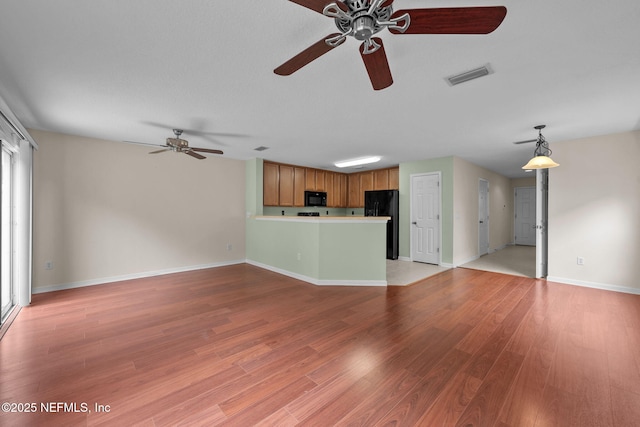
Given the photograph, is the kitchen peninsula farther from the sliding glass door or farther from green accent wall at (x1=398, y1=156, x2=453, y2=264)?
the sliding glass door

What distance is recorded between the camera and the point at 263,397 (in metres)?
1.63

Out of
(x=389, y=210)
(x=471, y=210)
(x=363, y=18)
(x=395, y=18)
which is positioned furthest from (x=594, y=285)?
(x=363, y=18)

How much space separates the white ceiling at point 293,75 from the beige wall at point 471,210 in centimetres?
175

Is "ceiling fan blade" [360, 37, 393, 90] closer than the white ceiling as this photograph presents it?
Yes

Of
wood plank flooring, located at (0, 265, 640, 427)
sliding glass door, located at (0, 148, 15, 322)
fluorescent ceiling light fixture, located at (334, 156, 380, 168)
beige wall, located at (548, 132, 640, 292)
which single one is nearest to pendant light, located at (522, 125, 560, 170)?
beige wall, located at (548, 132, 640, 292)

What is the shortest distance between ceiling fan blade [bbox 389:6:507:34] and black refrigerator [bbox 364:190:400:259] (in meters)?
5.11

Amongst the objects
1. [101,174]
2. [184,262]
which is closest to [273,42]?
[101,174]

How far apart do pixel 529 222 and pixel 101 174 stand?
37.8 feet

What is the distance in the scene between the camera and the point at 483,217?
22.2 feet

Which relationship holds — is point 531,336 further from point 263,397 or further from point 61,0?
point 61,0

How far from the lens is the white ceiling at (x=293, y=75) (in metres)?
1.54

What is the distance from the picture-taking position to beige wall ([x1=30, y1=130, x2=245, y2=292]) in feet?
12.4

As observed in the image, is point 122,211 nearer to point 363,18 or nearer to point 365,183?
point 363,18

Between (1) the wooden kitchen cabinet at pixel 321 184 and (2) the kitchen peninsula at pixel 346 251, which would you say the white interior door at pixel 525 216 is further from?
(2) the kitchen peninsula at pixel 346 251
